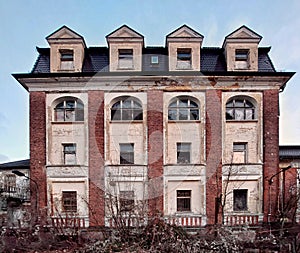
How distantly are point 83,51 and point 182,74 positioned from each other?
633 centimetres

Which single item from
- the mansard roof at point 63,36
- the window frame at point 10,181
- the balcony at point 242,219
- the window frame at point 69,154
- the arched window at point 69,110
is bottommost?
the balcony at point 242,219

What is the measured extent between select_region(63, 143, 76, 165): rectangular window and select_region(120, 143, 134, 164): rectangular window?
289 centimetres

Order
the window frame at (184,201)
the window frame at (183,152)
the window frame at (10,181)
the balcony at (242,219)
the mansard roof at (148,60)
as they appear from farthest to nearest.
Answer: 1. the window frame at (10,181)
2. the mansard roof at (148,60)
3. the window frame at (183,152)
4. the window frame at (184,201)
5. the balcony at (242,219)

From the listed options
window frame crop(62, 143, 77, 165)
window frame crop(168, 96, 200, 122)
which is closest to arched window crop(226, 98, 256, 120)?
window frame crop(168, 96, 200, 122)

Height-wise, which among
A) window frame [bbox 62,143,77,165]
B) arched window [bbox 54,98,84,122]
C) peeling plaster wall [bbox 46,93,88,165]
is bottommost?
window frame [bbox 62,143,77,165]

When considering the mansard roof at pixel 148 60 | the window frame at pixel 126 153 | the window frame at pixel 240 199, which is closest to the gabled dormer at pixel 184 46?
the mansard roof at pixel 148 60

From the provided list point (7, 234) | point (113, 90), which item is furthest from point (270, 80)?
point (7, 234)

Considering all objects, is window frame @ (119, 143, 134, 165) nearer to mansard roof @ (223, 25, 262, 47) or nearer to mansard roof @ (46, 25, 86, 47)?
mansard roof @ (46, 25, 86, 47)

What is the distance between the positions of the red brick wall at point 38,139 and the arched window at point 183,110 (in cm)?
761

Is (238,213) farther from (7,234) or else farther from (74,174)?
(7,234)

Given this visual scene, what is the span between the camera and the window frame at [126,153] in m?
19.0

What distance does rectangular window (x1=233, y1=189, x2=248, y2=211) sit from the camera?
18734 mm

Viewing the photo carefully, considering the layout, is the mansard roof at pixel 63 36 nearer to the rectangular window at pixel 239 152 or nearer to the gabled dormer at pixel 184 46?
the gabled dormer at pixel 184 46

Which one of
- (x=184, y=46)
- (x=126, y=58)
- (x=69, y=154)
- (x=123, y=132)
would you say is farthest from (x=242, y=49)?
(x=69, y=154)
